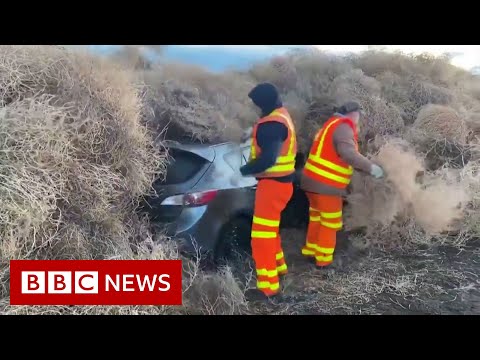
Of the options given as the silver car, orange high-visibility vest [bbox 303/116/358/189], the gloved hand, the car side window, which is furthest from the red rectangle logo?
the gloved hand

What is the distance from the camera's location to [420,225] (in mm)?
5363

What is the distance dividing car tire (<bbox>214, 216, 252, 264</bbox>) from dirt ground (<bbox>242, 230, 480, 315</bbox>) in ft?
1.61

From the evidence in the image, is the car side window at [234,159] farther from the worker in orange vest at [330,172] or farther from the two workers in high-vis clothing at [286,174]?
the worker in orange vest at [330,172]

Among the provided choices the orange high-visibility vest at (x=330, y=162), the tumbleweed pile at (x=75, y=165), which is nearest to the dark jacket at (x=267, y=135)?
the orange high-visibility vest at (x=330, y=162)

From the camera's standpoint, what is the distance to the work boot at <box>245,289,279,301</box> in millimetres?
4512

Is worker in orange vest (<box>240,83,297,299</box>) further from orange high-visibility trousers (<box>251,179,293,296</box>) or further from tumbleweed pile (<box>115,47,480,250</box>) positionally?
tumbleweed pile (<box>115,47,480,250</box>)

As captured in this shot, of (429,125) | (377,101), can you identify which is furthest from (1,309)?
(429,125)

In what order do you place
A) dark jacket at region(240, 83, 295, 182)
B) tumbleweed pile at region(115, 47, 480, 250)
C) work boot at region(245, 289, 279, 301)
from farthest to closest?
tumbleweed pile at region(115, 47, 480, 250) < work boot at region(245, 289, 279, 301) < dark jacket at region(240, 83, 295, 182)

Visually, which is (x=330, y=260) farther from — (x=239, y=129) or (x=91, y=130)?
(x=91, y=130)

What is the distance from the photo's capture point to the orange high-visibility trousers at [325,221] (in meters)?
4.88

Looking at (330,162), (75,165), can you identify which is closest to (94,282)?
(75,165)

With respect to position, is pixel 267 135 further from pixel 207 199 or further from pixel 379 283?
pixel 379 283

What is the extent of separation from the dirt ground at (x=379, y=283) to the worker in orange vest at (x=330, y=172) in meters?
0.29

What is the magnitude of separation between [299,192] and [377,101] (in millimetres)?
1599
